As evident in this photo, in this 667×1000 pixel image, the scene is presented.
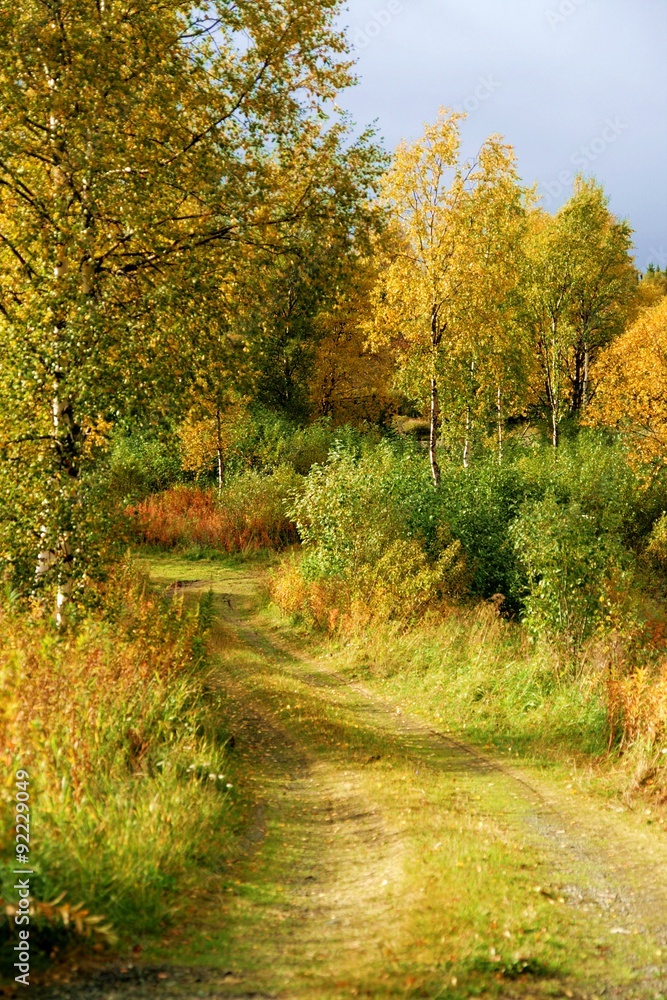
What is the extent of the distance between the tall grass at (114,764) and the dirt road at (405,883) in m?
0.39

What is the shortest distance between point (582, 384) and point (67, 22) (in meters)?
38.4

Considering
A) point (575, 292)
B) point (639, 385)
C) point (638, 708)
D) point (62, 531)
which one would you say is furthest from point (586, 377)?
point (62, 531)

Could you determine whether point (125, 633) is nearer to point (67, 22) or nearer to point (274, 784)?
point (274, 784)

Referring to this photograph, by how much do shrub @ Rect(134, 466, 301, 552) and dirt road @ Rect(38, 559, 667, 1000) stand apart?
48.2ft

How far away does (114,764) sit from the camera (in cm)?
717

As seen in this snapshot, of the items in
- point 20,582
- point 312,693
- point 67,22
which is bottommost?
point 312,693

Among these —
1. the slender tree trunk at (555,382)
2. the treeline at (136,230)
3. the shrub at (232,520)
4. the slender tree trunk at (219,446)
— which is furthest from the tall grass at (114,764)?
the slender tree trunk at (555,382)

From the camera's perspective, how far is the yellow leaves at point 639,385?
110 ft

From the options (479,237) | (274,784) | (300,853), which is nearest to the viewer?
(300,853)

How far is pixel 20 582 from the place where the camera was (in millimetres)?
10391

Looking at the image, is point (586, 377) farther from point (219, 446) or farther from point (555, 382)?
point (219, 446)

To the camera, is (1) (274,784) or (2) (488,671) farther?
(2) (488,671)

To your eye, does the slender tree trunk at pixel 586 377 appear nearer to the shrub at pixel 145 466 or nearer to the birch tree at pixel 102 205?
the shrub at pixel 145 466

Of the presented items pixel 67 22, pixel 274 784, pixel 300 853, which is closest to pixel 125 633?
pixel 274 784
